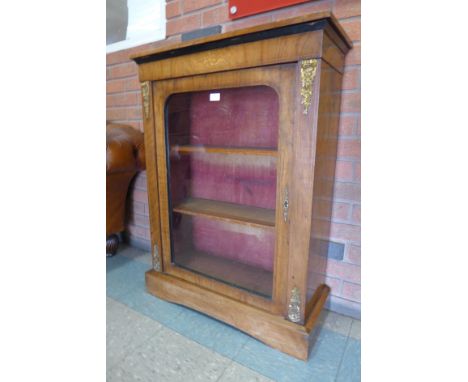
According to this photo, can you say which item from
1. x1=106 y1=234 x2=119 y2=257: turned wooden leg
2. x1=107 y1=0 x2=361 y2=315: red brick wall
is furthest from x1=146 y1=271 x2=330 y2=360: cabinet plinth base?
x1=106 y1=234 x2=119 y2=257: turned wooden leg

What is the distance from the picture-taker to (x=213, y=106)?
118 centimetres

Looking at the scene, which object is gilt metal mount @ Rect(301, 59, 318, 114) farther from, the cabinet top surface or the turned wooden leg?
the turned wooden leg

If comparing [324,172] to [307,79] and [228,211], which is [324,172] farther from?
[228,211]

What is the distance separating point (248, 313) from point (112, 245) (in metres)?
1.15

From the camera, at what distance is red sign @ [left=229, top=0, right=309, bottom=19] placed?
123 cm

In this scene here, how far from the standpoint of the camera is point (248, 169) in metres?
1.21

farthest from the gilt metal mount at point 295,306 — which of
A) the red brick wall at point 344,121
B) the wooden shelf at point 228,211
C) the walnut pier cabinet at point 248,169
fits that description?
the red brick wall at point 344,121

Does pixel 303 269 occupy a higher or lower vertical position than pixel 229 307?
higher

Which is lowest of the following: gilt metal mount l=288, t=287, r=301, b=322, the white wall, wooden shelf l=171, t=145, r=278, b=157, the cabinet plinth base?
the cabinet plinth base
